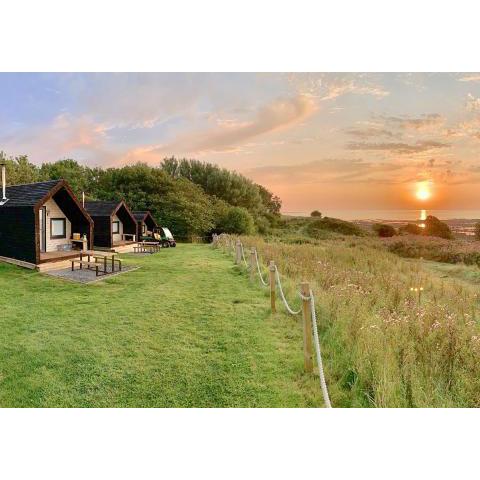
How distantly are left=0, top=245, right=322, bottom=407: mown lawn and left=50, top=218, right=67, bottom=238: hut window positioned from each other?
218cm

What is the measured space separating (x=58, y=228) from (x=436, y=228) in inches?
279

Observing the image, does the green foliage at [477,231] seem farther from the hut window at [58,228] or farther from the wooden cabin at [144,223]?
the hut window at [58,228]

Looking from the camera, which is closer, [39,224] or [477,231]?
[477,231]

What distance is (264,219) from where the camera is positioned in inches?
232

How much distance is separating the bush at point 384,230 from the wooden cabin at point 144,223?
3795mm

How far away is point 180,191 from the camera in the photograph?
19.0 feet

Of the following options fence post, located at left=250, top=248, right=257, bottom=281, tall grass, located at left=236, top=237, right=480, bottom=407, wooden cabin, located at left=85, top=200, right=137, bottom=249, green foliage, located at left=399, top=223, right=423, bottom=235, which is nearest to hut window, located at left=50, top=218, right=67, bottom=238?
wooden cabin, located at left=85, top=200, right=137, bottom=249

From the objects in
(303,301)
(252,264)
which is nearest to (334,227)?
(252,264)

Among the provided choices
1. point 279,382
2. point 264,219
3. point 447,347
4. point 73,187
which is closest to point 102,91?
point 73,187

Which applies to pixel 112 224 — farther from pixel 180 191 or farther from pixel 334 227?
pixel 334 227

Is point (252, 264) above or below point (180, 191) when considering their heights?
below

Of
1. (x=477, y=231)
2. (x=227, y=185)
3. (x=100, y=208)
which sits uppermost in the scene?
(x=227, y=185)

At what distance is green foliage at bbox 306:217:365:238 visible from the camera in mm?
5383

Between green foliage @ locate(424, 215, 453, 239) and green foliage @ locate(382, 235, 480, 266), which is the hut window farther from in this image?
green foliage @ locate(424, 215, 453, 239)
